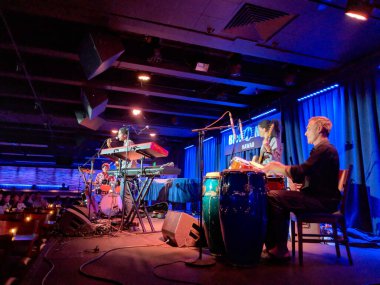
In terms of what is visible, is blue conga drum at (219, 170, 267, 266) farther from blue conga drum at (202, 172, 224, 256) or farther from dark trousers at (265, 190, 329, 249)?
blue conga drum at (202, 172, 224, 256)

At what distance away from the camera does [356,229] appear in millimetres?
4945

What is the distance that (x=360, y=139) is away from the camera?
5.22m

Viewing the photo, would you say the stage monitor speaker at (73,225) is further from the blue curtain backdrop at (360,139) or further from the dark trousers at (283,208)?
the blue curtain backdrop at (360,139)

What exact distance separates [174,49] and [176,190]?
5072 mm

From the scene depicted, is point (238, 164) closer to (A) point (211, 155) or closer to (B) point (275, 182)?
(B) point (275, 182)

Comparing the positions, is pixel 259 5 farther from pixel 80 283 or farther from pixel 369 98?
pixel 80 283

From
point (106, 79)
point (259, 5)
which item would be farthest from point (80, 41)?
point (259, 5)

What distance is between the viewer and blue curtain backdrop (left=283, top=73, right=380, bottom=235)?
4.89 metres

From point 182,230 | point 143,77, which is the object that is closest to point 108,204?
point 143,77

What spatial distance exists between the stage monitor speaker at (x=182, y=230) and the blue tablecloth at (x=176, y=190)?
17.5 ft

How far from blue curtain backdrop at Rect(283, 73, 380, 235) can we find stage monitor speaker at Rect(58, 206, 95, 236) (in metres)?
3.56

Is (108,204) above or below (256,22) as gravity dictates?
below

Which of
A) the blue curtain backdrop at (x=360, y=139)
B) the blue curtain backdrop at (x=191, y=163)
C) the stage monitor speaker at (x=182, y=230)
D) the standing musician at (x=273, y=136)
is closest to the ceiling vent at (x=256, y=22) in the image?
the blue curtain backdrop at (x=360, y=139)

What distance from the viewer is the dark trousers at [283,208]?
2.92 metres
